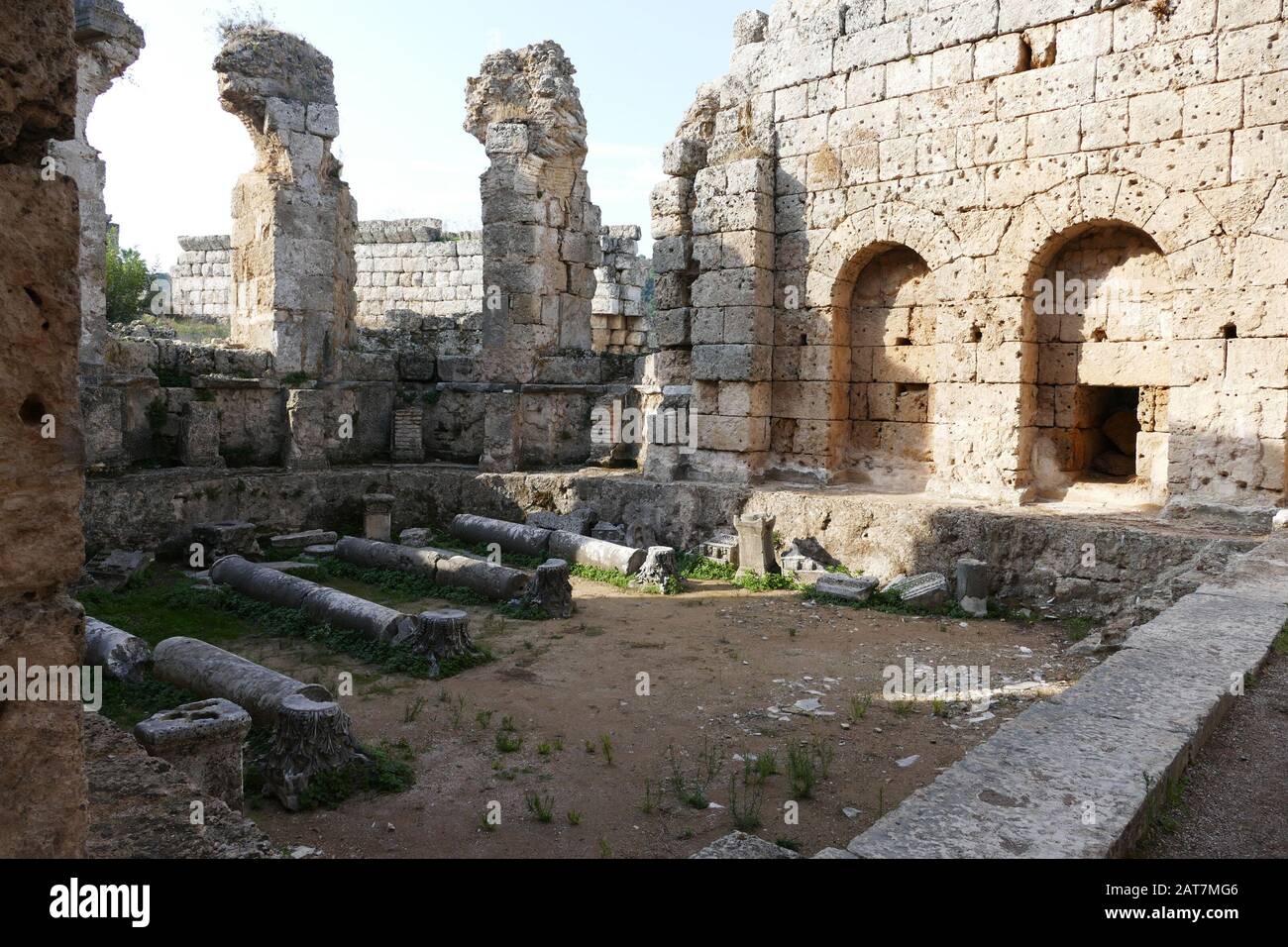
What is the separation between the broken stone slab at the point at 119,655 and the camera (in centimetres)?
711

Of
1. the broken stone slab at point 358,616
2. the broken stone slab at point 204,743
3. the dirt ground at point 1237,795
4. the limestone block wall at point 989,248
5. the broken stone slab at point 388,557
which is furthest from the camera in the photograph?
the broken stone slab at point 388,557

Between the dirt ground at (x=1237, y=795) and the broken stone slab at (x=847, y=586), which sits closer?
the dirt ground at (x=1237, y=795)

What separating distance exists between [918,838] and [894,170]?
937 centimetres

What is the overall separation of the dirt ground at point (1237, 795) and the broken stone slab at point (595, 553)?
22.9ft

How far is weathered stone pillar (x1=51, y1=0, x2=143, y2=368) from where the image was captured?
10367mm

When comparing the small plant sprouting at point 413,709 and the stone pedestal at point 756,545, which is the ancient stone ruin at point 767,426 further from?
the small plant sprouting at point 413,709

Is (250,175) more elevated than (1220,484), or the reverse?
Result: (250,175)

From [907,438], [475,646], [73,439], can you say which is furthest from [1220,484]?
[73,439]

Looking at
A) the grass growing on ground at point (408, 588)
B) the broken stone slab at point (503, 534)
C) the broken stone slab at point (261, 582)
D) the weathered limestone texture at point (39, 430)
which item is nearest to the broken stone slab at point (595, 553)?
the broken stone slab at point (503, 534)

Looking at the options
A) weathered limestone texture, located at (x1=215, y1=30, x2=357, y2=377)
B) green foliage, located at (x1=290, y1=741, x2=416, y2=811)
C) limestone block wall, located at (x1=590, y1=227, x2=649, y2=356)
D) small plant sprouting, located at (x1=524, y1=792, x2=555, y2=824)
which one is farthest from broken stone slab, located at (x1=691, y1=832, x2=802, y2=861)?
limestone block wall, located at (x1=590, y1=227, x2=649, y2=356)

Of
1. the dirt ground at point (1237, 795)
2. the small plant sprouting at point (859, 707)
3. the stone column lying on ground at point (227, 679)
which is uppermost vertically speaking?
the dirt ground at point (1237, 795)

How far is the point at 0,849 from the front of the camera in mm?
2254

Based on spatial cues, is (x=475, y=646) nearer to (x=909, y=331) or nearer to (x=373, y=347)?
(x=909, y=331)

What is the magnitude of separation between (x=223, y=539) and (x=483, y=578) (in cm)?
329
